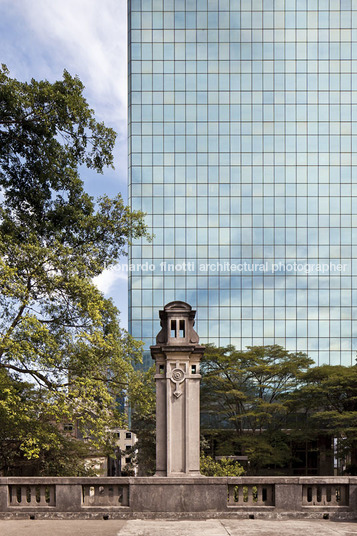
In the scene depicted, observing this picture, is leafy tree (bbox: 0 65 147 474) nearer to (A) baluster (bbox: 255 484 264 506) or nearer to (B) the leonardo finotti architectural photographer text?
(A) baluster (bbox: 255 484 264 506)

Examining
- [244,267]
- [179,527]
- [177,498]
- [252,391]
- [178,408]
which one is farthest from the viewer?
[244,267]

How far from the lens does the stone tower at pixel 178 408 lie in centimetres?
1283

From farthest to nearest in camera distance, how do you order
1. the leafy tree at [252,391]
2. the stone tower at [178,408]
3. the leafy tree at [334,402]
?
the leafy tree at [252,391] < the leafy tree at [334,402] < the stone tower at [178,408]

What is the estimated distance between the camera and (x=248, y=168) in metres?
59.8

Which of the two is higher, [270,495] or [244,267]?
[244,267]

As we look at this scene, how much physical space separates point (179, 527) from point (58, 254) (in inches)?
357

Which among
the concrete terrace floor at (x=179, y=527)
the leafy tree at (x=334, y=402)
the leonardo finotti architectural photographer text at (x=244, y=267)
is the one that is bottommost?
the leafy tree at (x=334, y=402)

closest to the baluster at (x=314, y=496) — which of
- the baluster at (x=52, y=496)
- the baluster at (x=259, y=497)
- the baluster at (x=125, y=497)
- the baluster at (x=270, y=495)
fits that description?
the baluster at (x=270, y=495)

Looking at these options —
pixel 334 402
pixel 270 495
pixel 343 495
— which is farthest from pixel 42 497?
pixel 334 402

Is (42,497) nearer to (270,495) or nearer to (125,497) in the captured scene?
(125,497)

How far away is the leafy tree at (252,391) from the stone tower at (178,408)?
84.3ft

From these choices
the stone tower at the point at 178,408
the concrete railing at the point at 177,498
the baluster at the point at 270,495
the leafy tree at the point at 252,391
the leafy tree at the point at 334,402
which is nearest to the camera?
the concrete railing at the point at 177,498

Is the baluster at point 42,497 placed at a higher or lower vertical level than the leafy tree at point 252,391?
higher

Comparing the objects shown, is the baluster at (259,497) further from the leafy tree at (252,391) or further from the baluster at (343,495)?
the leafy tree at (252,391)
